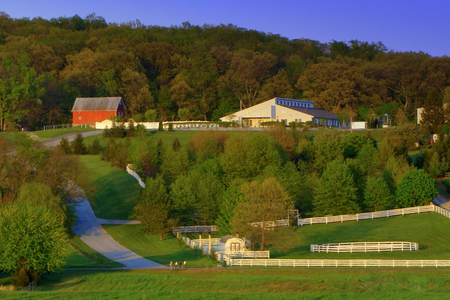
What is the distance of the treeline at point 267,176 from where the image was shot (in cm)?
4655

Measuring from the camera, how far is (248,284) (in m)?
30.1

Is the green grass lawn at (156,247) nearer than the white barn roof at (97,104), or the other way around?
the green grass lawn at (156,247)

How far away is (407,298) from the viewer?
90.4ft

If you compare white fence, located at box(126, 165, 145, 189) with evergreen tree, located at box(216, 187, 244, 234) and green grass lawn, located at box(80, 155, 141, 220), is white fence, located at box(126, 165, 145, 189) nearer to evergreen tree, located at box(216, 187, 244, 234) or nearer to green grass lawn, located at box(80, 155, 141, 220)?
green grass lawn, located at box(80, 155, 141, 220)

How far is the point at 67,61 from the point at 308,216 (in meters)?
78.0

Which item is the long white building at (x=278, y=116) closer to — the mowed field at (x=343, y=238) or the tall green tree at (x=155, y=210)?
the mowed field at (x=343, y=238)

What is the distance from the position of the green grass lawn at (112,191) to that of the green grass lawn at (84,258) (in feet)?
27.8

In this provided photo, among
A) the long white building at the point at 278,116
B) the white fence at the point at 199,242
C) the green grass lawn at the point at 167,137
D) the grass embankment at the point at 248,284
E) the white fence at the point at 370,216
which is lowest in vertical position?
the grass embankment at the point at 248,284

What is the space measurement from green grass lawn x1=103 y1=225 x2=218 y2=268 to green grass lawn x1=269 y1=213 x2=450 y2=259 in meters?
5.49

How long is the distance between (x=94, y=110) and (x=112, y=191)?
43940 millimetres

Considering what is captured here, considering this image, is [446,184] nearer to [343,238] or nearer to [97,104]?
[343,238]

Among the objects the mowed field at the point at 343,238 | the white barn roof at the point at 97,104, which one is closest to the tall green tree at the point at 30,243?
the mowed field at the point at 343,238

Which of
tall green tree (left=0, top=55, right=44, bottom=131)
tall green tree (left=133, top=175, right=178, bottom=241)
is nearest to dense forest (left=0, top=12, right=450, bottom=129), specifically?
tall green tree (left=0, top=55, right=44, bottom=131)

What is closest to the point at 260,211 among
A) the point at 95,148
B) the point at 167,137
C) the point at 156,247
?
the point at 156,247
